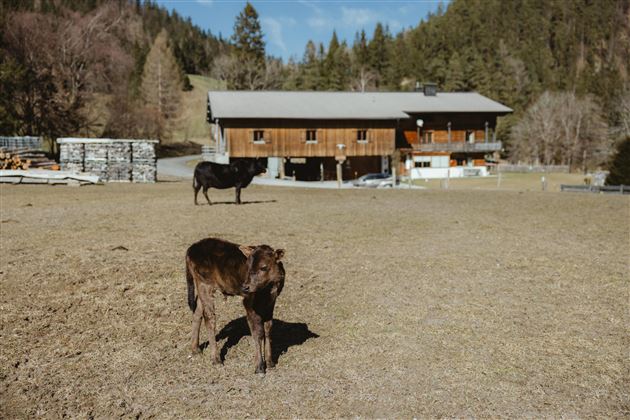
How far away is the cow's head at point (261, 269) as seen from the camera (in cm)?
619

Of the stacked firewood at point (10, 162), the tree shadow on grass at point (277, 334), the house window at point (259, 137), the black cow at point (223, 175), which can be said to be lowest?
the tree shadow on grass at point (277, 334)

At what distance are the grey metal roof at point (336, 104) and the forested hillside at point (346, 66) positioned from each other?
643 inches

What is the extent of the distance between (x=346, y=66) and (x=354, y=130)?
7985 centimetres

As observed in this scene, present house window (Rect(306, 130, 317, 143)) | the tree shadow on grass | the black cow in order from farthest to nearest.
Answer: house window (Rect(306, 130, 317, 143)) → the black cow → the tree shadow on grass

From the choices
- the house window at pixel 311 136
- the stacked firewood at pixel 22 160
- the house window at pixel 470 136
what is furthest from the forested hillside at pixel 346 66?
the house window at pixel 470 136

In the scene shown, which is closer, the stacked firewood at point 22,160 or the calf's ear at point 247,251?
the calf's ear at point 247,251

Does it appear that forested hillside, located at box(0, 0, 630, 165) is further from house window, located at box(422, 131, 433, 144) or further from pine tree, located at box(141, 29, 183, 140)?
house window, located at box(422, 131, 433, 144)

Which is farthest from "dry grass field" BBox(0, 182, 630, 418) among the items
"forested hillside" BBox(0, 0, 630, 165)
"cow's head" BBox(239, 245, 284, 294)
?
"forested hillside" BBox(0, 0, 630, 165)

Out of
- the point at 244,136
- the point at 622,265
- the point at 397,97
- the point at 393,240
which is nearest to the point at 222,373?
the point at 393,240

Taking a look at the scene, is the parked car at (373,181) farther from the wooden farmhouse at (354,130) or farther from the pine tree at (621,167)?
the pine tree at (621,167)

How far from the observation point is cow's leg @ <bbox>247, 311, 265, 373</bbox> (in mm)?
6586

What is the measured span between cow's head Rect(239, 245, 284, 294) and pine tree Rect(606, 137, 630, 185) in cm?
3709

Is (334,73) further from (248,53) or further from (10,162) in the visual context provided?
(10,162)

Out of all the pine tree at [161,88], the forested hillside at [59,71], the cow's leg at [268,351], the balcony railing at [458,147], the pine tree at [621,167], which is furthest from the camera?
the pine tree at [161,88]
